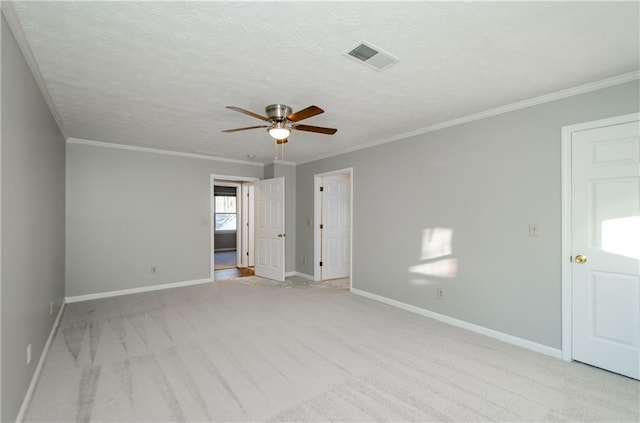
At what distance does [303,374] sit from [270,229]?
12.4ft

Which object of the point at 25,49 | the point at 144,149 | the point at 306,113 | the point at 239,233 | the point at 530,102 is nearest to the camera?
the point at 25,49

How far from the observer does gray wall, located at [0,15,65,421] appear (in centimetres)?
171

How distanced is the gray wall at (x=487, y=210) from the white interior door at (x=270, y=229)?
191 cm

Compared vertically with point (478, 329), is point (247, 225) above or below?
above

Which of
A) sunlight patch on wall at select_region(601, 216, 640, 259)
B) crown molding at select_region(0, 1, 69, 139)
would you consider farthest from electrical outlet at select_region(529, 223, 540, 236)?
crown molding at select_region(0, 1, 69, 139)

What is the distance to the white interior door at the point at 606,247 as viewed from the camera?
8.00 ft

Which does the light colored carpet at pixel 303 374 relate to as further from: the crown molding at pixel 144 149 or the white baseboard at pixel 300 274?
the crown molding at pixel 144 149

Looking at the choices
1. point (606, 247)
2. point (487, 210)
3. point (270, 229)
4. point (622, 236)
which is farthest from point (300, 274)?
point (622, 236)

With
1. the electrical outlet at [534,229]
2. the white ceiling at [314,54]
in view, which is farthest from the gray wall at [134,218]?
the electrical outlet at [534,229]

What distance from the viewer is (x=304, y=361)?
2.69 meters

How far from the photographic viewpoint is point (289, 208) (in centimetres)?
636

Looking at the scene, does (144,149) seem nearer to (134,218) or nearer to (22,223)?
(134,218)

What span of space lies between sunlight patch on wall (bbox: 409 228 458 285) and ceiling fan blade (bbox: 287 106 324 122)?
222cm

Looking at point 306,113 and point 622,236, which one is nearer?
point 622,236
